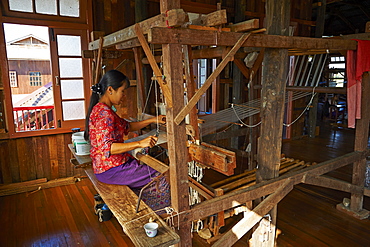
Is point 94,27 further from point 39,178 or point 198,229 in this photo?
point 198,229

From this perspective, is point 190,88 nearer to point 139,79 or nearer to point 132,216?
point 132,216

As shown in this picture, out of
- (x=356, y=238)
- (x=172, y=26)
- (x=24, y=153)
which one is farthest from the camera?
(x=24, y=153)

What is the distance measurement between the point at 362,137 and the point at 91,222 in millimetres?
3250

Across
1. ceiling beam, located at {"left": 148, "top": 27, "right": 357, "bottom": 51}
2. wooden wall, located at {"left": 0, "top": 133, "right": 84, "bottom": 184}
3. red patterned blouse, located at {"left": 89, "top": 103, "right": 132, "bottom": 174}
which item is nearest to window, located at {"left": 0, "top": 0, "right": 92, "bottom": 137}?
wooden wall, located at {"left": 0, "top": 133, "right": 84, "bottom": 184}

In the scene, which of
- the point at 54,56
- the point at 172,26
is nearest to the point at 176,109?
the point at 172,26

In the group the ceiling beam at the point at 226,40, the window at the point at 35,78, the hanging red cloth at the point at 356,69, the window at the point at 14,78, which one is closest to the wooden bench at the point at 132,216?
the ceiling beam at the point at 226,40

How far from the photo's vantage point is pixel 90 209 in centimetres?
361

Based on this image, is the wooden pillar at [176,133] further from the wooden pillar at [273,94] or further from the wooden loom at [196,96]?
the wooden pillar at [273,94]

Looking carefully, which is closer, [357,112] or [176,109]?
[176,109]

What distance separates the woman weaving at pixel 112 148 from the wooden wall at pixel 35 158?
7.32ft

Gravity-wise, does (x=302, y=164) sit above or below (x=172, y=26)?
below

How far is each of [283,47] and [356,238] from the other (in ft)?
7.22

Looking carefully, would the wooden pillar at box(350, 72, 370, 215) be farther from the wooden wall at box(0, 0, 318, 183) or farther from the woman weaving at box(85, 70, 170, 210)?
the wooden wall at box(0, 0, 318, 183)

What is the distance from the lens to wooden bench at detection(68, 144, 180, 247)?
1.58 m
